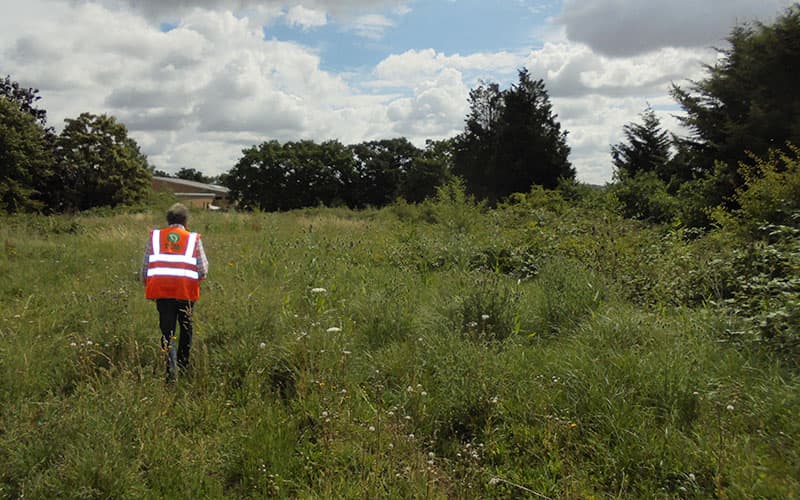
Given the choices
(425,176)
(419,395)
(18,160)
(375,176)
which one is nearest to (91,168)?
(18,160)

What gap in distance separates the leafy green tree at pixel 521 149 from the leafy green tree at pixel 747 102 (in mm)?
15720

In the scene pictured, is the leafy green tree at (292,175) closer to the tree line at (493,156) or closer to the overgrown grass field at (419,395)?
the tree line at (493,156)

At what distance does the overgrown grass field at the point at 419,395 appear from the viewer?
3262 mm

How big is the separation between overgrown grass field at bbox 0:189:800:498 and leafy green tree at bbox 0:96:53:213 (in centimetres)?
3584

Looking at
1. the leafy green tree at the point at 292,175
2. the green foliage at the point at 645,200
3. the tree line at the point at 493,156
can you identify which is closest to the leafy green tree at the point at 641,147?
the tree line at the point at 493,156

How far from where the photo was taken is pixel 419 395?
13.9 feet

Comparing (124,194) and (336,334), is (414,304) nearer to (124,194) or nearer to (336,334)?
(336,334)

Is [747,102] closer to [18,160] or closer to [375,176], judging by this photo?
[18,160]

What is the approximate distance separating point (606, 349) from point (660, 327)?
0.74 meters

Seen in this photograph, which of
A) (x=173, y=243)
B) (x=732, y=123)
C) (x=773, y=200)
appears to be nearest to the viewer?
(x=173, y=243)

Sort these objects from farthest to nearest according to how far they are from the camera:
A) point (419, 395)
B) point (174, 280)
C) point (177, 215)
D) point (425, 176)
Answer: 1. point (425, 176)
2. point (177, 215)
3. point (174, 280)
4. point (419, 395)

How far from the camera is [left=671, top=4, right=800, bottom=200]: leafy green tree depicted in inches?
566

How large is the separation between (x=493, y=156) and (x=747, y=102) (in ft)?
64.5

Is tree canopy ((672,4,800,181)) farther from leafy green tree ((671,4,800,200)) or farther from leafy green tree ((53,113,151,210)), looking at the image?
leafy green tree ((53,113,151,210))
